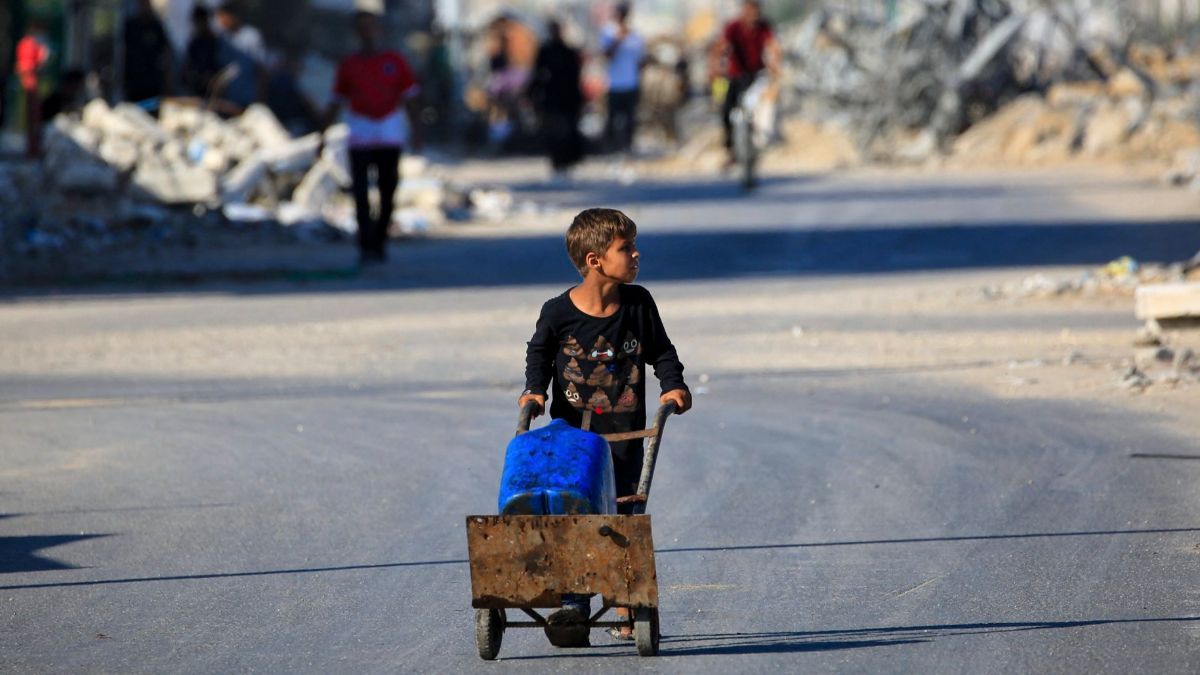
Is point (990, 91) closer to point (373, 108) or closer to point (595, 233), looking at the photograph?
point (373, 108)

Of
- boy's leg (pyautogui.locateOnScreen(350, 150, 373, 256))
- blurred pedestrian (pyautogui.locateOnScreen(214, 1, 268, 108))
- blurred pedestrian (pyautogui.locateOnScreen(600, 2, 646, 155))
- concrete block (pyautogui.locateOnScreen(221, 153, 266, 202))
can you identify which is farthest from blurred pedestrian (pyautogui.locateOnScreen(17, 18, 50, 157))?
blurred pedestrian (pyautogui.locateOnScreen(600, 2, 646, 155))

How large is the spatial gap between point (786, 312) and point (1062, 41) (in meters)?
26.0

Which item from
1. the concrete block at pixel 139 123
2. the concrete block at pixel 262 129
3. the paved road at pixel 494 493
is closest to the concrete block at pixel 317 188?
the concrete block at pixel 262 129

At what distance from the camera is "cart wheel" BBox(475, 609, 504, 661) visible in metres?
5.26

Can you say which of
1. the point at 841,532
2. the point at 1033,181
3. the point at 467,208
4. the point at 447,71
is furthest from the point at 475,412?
the point at 447,71

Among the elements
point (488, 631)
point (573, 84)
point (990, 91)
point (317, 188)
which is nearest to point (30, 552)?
point (488, 631)

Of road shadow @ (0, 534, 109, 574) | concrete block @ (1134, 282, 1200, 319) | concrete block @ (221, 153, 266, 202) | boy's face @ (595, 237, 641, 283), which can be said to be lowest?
road shadow @ (0, 534, 109, 574)

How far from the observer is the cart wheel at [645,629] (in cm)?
523

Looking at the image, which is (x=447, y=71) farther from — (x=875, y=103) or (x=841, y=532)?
(x=841, y=532)

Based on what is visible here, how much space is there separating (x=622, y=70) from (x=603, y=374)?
24.9 metres

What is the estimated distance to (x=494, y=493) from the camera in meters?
7.93

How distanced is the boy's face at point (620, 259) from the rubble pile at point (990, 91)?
86.8 feet

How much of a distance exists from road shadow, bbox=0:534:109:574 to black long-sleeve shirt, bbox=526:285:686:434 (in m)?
2.17

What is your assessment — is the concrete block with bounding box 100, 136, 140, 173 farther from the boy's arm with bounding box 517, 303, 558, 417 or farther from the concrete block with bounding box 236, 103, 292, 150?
the boy's arm with bounding box 517, 303, 558, 417
